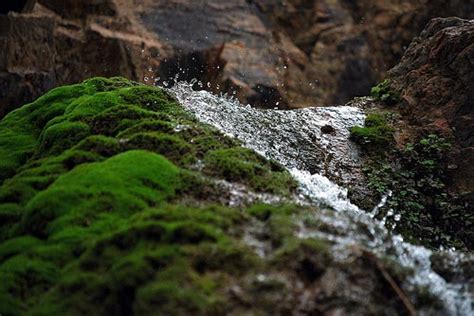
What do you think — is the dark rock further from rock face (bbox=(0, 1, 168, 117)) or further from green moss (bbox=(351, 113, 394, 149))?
rock face (bbox=(0, 1, 168, 117))

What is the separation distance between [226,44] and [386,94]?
849 centimetres

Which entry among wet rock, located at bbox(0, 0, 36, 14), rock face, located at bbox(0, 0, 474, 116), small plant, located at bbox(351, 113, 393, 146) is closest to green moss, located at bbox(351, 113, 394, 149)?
small plant, located at bbox(351, 113, 393, 146)

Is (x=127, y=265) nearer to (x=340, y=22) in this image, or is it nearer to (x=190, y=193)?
(x=190, y=193)

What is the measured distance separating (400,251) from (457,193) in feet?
10.4

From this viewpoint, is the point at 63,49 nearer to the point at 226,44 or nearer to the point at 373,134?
the point at 226,44

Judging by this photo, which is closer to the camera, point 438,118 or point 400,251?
point 400,251

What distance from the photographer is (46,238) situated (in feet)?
13.5

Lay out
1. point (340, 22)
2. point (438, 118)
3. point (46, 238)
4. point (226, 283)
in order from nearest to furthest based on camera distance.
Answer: point (226, 283) < point (46, 238) < point (438, 118) < point (340, 22)

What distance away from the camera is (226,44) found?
16.3 m

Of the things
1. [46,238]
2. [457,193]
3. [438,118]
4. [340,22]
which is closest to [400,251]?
[46,238]

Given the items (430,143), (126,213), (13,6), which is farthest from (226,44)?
(126,213)

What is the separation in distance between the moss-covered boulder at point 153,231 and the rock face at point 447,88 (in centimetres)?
320

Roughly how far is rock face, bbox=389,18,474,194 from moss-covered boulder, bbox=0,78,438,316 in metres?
3.20

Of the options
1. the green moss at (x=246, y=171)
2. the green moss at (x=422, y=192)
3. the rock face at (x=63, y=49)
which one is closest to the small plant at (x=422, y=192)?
the green moss at (x=422, y=192)
